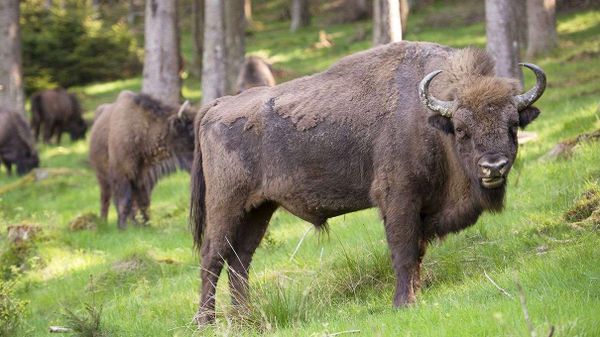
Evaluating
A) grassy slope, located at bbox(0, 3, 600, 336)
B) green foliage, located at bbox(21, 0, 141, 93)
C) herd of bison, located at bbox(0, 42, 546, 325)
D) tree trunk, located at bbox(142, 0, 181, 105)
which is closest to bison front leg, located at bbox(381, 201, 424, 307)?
herd of bison, located at bbox(0, 42, 546, 325)

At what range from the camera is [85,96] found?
113ft

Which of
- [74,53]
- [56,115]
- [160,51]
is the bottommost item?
[56,115]

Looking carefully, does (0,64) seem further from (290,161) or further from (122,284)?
(290,161)

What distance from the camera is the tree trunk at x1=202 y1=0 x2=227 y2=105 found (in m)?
19.3

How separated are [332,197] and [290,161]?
55 cm

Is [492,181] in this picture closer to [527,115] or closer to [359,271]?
[527,115]

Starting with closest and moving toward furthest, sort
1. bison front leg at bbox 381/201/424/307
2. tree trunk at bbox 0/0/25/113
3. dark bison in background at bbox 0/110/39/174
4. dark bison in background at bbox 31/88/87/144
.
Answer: bison front leg at bbox 381/201/424/307 → dark bison in background at bbox 0/110/39/174 → tree trunk at bbox 0/0/25/113 → dark bison in background at bbox 31/88/87/144

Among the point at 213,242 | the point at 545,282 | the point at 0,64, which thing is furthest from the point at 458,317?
the point at 0,64

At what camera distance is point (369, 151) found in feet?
25.9

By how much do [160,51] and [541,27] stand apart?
35.0 ft

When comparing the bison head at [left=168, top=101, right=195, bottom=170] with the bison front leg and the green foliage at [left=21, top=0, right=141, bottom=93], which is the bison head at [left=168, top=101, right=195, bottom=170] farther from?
the green foliage at [left=21, top=0, right=141, bottom=93]

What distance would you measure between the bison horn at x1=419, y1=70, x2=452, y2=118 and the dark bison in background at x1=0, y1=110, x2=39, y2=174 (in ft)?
62.2

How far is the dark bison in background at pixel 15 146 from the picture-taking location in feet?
80.3

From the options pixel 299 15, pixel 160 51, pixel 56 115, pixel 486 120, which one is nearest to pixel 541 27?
pixel 160 51
